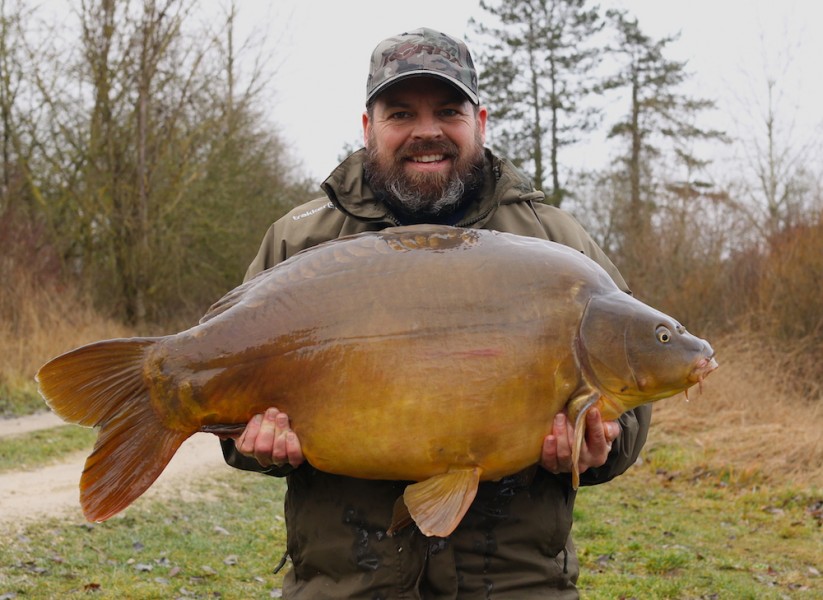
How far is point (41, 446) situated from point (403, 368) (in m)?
8.49

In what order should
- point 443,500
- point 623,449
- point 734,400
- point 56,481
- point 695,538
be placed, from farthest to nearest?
point 734,400 → point 56,481 → point 695,538 → point 623,449 → point 443,500

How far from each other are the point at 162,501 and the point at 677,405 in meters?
7.07

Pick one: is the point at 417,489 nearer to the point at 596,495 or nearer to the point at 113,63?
the point at 596,495

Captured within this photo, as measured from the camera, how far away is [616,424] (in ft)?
7.63

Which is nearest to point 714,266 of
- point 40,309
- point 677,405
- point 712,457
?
point 677,405

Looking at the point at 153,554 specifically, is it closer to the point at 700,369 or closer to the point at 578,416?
the point at 578,416

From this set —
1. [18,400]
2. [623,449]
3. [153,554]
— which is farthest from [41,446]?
[623,449]

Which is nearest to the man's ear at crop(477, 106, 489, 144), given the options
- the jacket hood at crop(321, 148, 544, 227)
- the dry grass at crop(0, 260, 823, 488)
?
the jacket hood at crop(321, 148, 544, 227)

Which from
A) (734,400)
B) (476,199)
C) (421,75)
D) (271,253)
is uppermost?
(421,75)

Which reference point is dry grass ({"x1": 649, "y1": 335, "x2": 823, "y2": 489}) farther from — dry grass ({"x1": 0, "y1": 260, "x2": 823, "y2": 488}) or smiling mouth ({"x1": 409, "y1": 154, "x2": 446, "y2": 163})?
smiling mouth ({"x1": 409, "y1": 154, "x2": 446, "y2": 163})

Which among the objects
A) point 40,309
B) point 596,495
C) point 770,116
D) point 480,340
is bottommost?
point 596,495

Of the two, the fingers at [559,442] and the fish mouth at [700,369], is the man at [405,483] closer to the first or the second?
the fingers at [559,442]

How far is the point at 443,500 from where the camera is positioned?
2162 mm

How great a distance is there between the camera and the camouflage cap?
276 centimetres
